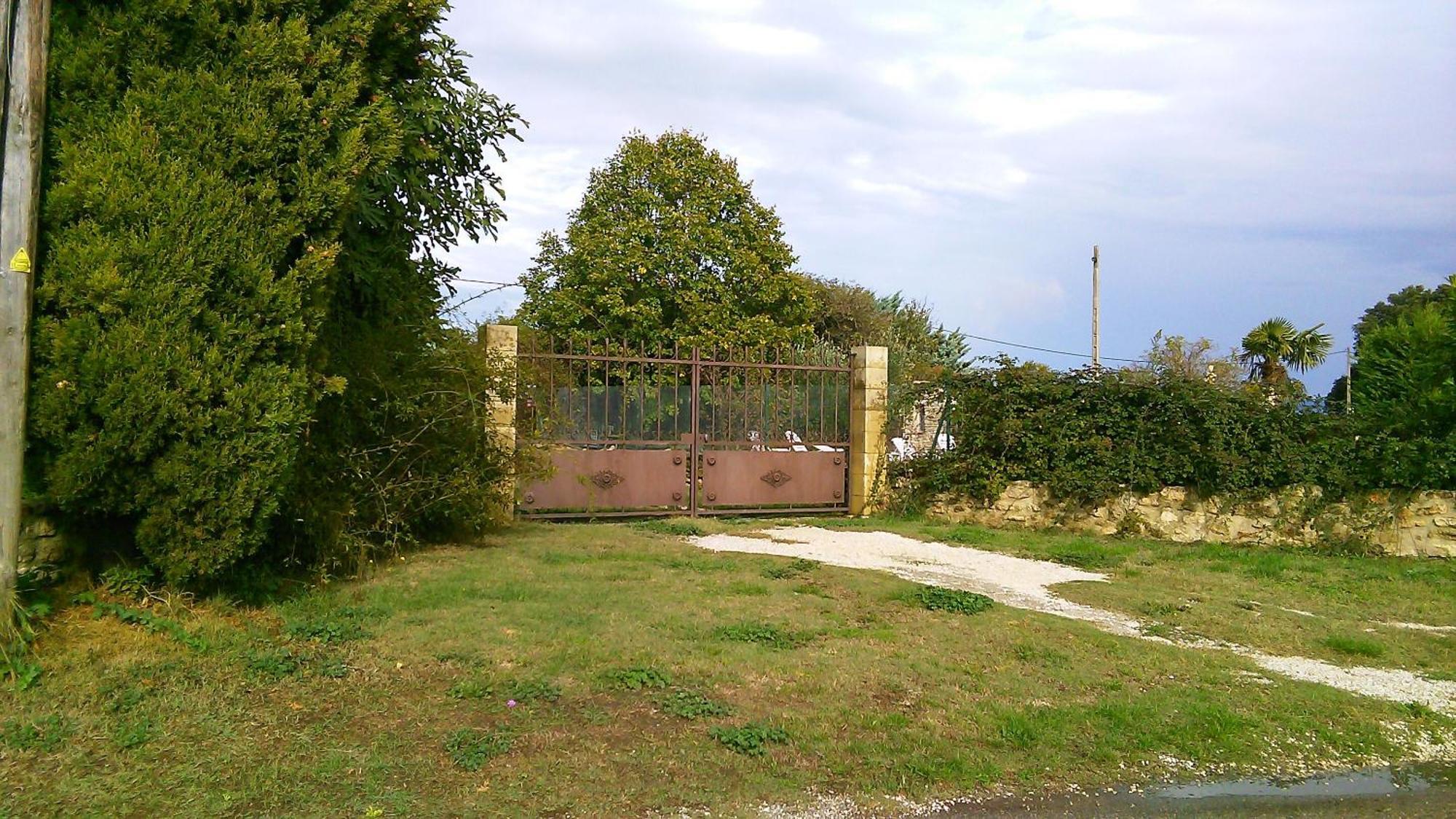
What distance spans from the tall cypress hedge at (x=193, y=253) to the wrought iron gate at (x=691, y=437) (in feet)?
18.2

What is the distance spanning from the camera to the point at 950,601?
735cm

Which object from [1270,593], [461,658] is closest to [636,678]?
[461,658]

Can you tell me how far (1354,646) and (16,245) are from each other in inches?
317

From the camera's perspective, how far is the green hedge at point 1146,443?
11.6m

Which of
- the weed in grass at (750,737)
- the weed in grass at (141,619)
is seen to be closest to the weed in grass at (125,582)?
the weed in grass at (141,619)

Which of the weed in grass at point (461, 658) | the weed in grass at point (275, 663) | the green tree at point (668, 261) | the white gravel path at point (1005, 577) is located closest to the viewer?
the weed in grass at point (275, 663)

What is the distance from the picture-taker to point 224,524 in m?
5.51

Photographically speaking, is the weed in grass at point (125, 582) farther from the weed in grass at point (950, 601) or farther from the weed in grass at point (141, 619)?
the weed in grass at point (950, 601)

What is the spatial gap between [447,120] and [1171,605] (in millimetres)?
6720

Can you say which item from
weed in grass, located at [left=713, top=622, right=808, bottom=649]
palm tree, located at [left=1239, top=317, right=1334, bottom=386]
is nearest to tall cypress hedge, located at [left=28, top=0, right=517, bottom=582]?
weed in grass, located at [left=713, top=622, right=808, bottom=649]

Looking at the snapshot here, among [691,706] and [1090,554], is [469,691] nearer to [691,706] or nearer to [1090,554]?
[691,706]

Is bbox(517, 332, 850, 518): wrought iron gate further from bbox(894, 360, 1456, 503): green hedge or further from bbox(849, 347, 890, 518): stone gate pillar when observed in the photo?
bbox(894, 360, 1456, 503): green hedge

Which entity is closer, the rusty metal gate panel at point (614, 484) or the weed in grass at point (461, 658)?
the weed in grass at point (461, 658)

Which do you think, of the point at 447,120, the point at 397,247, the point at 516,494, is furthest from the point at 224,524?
the point at 516,494
